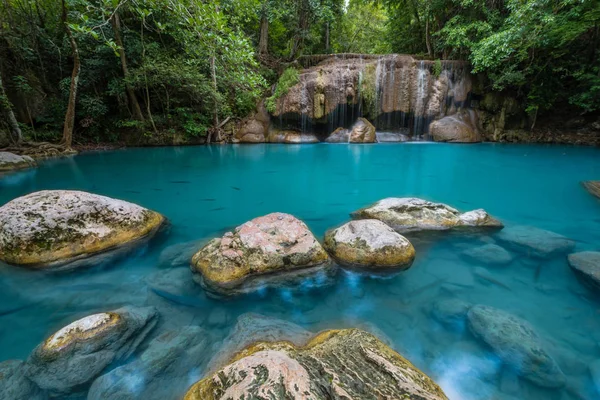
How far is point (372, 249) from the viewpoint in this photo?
118 inches

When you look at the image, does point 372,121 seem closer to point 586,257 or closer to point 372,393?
point 586,257

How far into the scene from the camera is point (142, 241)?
360 cm

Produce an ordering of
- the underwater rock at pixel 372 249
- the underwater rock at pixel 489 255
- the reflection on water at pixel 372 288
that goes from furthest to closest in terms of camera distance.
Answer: the underwater rock at pixel 489 255 → the underwater rock at pixel 372 249 → the reflection on water at pixel 372 288

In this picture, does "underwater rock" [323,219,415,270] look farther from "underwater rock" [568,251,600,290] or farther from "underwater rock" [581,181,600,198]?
"underwater rock" [581,181,600,198]

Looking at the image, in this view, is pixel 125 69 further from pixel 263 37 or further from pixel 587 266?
pixel 587 266

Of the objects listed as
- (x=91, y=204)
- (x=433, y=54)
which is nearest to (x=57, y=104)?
(x=91, y=204)

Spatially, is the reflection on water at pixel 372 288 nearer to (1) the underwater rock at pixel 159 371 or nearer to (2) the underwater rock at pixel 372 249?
(1) the underwater rock at pixel 159 371

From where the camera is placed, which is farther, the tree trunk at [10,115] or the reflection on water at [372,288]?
the tree trunk at [10,115]

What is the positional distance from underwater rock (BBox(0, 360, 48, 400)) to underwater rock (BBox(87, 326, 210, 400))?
339mm

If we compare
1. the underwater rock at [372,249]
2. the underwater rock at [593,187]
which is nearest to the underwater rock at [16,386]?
the underwater rock at [372,249]

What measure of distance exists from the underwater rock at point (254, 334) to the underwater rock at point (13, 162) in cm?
966

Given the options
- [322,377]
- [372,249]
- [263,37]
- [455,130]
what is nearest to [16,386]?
[322,377]

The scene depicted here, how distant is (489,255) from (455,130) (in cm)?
1284

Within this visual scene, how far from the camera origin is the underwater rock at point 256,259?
8.79 ft
